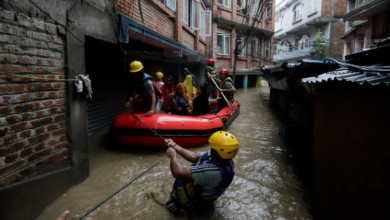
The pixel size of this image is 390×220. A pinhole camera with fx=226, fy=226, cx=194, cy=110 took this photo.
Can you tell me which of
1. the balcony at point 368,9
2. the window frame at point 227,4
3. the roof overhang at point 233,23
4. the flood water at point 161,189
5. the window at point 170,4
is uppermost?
the window frame at point 227,4

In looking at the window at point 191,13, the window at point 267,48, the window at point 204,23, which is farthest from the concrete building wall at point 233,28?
the window at point 191,13

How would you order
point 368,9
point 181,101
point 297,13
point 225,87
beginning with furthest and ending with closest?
point 297,13, point 368,9, point 225,87, point 181,101

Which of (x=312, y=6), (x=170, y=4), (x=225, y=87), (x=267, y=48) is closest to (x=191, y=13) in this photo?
(x=170, y=4)

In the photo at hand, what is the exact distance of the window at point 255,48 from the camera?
19.6m

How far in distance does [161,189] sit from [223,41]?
1502cm

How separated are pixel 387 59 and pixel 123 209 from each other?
440 cm

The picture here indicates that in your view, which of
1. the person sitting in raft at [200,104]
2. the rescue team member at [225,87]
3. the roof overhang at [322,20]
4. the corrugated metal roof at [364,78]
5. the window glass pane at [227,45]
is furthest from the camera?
the roof overhang at [322,20]

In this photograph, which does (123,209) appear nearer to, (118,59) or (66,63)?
(66,63)

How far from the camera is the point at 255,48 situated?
20016 millimetres

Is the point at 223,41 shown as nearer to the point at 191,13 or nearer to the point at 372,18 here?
the point at 191,13

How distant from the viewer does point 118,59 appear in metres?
6.34

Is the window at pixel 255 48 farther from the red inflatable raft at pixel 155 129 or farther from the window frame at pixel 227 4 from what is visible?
the red inflatable raft at pixel 155 129

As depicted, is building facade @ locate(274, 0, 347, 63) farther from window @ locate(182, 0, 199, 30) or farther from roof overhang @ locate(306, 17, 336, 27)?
window @ locate(182, 0, 199, 30)

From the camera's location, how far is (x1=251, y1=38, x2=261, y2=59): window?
19625 millimetres
